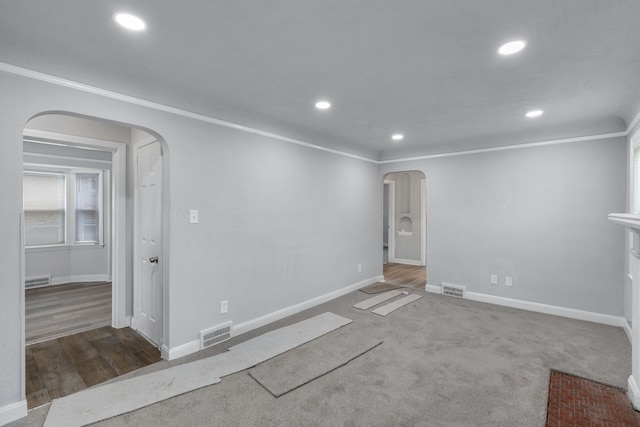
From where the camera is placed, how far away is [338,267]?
15.5 ft

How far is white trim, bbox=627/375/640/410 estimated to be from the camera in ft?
6.87

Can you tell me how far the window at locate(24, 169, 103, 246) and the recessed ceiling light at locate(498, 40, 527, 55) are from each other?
21.9 ft

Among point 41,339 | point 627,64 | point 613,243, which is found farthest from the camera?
point 613,243

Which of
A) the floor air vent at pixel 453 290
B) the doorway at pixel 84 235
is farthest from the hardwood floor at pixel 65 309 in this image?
the floor air vent at pixel 453 290

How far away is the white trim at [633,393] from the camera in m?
2.09

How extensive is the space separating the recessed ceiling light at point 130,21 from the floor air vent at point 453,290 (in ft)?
16.0

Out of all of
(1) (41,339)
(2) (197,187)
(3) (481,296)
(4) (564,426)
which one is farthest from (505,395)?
(1) (41,339)

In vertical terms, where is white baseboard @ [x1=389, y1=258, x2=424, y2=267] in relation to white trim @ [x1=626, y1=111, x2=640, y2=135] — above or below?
below

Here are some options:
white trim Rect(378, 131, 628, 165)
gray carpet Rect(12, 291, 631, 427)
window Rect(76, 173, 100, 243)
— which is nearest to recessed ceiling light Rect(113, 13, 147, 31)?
gray carpet Rect(12, 291, 631, 427)

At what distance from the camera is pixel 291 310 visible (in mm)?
3883

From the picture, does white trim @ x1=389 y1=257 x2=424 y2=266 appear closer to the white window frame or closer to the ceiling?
the ceiling

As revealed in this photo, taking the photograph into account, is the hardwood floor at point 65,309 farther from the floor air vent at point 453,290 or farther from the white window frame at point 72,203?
the floor air vent at point 453,290

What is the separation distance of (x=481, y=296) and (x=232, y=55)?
4.54m

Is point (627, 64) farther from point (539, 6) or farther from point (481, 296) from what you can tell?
point (481, 296)
